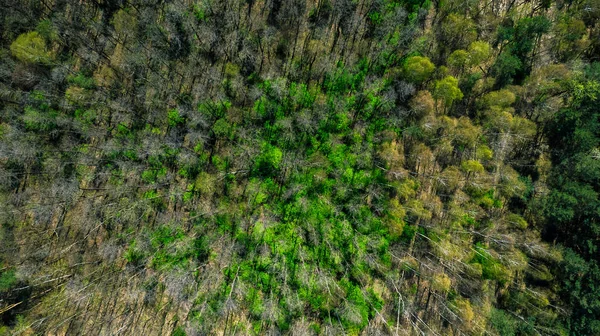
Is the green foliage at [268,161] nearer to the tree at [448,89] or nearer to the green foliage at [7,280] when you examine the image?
the tree at [448,89]

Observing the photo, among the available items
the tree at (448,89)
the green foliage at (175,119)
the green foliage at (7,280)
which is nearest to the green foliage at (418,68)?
the tree at (448,89)

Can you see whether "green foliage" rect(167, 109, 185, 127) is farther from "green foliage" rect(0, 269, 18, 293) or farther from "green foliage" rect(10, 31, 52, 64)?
"green foliage" rect(0, 269, 18, 293)

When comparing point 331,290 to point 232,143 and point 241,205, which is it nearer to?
point 241,205

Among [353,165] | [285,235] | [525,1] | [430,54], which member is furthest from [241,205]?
[525,1]

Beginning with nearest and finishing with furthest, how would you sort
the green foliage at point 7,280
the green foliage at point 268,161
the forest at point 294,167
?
the green foliage at point 7,280
the forest at point 294,167
the green foliage at point 268,161

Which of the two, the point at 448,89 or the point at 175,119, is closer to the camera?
the point at 448,89

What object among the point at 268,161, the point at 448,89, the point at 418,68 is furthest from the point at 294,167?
the point at 448,89

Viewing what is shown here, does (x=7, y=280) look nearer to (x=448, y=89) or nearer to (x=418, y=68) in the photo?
(x=418, y=68)

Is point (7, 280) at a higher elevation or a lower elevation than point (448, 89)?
lower

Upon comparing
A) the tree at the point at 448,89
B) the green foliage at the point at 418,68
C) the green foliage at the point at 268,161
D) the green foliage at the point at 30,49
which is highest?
the green foliage at the point at 418,68
